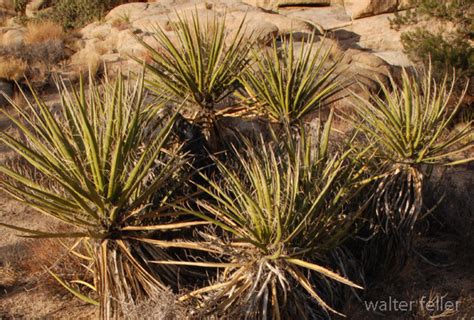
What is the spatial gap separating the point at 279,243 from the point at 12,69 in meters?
9.20

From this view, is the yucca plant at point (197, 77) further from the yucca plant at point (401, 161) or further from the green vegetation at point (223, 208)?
the yucca plant at point (401, 161)

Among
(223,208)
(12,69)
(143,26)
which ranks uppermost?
(223,208)

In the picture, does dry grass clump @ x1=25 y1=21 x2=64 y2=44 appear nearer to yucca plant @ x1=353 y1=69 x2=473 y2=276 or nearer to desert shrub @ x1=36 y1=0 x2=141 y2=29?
desert shrub @ x1=36 y1=0 x2=141 y2=29

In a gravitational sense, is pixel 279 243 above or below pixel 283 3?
above

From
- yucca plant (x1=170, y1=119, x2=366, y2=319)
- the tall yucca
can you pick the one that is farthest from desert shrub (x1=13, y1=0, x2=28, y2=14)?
yucca plant (x1=170, y1=119, x2=366, y2=319)

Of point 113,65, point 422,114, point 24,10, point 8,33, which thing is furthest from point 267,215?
point 24,10

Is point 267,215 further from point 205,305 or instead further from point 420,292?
point 420,292

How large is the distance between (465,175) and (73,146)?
17.9 ft

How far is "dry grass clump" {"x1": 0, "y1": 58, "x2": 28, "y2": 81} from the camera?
10.8 m

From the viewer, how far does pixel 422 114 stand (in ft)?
15.1

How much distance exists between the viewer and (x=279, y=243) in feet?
11.5

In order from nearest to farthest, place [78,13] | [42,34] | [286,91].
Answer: [286,91] < [42,34] < [78,13]

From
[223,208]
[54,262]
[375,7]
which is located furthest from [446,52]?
[54,262]

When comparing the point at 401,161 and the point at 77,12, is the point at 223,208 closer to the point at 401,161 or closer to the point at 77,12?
the point at 401,161
